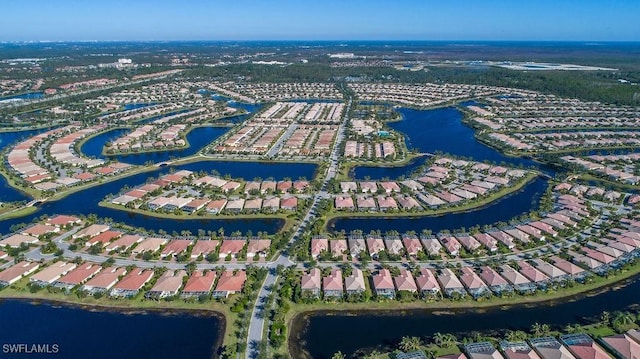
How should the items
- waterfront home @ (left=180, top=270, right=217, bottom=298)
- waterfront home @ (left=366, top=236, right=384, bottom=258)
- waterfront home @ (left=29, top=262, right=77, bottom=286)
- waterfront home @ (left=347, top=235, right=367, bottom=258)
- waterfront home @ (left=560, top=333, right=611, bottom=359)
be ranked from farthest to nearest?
waterfront home @ (left=366, top=236, right=384, bottom=258) → waterfront home @ (left=347, top=235, right=367, bottom=258) → waterfront home @ (left=29, top=262, right=77, bottom=286) → waterfront home @ (left=180, top=270, right=217, bottom=298) → waterfront home @ (left=560, top=333, right=611, bottom=359)

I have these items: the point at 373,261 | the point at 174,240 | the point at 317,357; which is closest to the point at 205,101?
the point at 174,240

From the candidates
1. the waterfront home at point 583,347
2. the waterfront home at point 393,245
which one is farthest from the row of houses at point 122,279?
the waterfront home at point 583,347

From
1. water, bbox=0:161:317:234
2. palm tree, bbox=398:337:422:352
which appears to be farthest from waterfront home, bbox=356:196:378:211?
palm tree, bbox=398:337:422:352

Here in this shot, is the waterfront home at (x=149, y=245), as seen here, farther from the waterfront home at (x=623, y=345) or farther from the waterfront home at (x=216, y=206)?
the waterfront home at (x=623, y=345)

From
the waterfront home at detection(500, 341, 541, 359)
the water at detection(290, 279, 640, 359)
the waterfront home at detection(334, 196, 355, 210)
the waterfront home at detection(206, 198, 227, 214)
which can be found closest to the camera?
the waterfront home at detection(500, 341, 541, 359)

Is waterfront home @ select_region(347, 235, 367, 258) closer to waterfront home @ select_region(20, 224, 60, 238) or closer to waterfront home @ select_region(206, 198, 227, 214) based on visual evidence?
waterfront home @ select_region(206, 198, 227, 214)

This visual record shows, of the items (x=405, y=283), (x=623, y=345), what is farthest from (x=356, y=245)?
(x=623, y=345)
